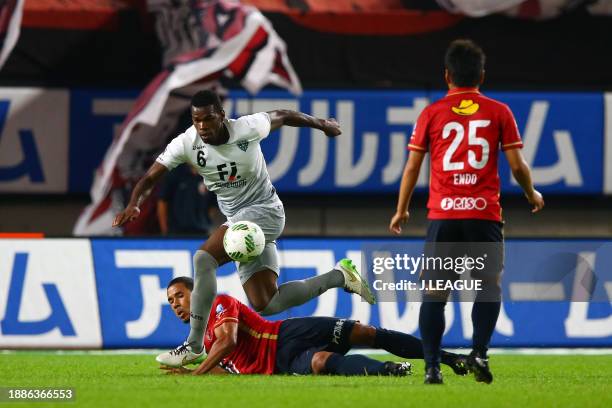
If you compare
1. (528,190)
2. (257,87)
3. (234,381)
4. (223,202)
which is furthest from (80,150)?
(528,190)

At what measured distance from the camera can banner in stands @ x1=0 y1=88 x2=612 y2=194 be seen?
14703mm

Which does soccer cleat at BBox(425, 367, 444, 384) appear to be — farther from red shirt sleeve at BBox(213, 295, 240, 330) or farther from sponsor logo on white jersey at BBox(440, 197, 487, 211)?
red shirt sleeve at BBox(213, 295, 240, 330)

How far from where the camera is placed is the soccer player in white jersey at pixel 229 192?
26.6 feet

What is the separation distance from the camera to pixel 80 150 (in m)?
14.8


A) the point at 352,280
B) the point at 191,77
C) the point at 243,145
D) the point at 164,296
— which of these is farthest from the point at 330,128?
the point at 191,77

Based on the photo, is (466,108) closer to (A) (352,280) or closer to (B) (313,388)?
(B) (313,388)

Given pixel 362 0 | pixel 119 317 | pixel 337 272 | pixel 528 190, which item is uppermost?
pixel 362 0

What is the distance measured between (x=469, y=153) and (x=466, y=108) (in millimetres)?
241

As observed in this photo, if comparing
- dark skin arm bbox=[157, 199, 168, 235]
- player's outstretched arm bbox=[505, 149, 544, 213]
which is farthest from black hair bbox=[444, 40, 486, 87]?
dark skin arm bbox=[157, 199, 168, 235]

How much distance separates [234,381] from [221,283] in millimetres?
3875

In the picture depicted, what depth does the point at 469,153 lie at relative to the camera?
268 inches

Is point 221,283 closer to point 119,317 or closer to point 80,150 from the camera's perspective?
point 119,317

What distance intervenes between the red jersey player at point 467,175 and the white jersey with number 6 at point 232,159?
1.71 m

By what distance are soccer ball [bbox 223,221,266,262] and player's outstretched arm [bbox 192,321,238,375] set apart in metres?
0.48
